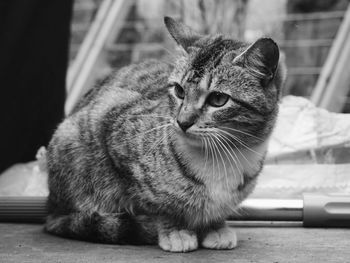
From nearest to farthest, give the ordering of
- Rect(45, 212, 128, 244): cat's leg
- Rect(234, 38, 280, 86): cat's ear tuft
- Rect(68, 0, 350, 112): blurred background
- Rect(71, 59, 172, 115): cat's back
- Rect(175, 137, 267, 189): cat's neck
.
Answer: Rect(234, 38, 280, 86): cat's ear tuft
Rect(175, 137, 267, 189): cat's neck
Rect(45, 212, 128, 244): cat's leg
Rect(71, 59, 172, 115): cat's back
Rect(68, 0, 350, 112): blurred background

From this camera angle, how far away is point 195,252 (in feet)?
7.30

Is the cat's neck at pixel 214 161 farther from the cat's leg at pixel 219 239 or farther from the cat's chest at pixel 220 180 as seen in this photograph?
the cat's leg at pixel 219 239

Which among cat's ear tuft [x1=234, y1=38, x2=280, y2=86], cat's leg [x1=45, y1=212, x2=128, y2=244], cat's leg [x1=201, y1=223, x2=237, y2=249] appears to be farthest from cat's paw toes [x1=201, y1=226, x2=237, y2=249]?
cat's ear tuft [x1=234, y1=38, x2=280, y2=86]

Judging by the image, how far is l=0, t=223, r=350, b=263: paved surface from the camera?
6.88ft

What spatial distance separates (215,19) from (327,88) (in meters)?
0.92

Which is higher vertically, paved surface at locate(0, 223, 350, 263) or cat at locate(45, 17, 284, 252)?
cat at locate(45, 17, 284, 252)

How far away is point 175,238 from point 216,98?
0.51 metres

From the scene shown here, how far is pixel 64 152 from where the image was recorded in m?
2.56

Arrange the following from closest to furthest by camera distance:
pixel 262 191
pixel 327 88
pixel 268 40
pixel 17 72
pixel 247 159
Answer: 1. pixel 268 40
2. pixel 247 159
3. pixel 262 191
4. pixel 17 72
5. pixel 327 88

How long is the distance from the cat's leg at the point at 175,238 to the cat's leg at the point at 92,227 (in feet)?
0.45

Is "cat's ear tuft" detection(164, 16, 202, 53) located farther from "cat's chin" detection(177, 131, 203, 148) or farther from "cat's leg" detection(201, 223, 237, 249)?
"cat's leg" detection(201, 223, 237, 249)

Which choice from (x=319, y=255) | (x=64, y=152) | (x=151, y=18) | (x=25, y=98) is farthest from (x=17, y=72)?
(x=151, y=18)

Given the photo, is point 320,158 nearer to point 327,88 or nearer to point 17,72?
point 327,88

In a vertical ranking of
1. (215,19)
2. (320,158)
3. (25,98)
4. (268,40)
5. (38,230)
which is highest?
(215,19)
